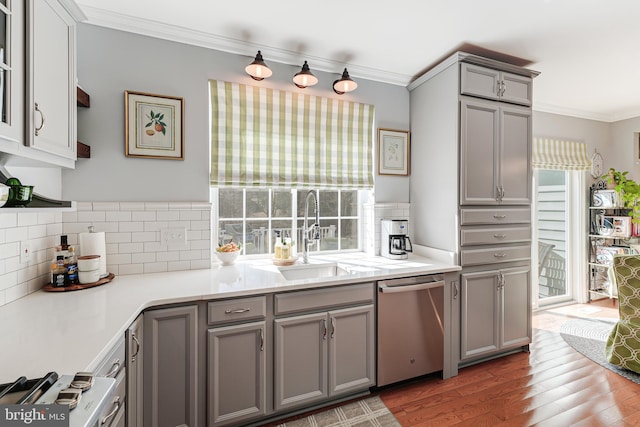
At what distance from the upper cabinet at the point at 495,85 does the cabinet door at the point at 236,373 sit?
8.00ft

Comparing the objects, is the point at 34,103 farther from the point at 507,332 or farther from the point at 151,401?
the point at 507,332

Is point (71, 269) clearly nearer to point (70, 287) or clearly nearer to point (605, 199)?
point (70, 287)

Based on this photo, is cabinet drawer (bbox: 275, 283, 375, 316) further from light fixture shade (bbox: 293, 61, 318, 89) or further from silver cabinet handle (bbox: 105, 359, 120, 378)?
light fixture shade (bbox: 293, 61, 318, 89)

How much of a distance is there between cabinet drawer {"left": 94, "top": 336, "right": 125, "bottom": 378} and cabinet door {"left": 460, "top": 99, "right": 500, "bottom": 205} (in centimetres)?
244

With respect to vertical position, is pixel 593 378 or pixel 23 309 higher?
pixel 23 309

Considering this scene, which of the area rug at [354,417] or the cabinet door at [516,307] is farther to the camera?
the cabinet door at [516,307]

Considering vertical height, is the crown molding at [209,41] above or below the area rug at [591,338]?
above

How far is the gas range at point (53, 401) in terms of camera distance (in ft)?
2.14

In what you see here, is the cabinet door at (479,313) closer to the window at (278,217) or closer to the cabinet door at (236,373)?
the window at (278,217)

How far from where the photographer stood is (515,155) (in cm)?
268

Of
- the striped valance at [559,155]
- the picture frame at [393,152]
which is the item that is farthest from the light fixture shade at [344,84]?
the striped valance at [559,155]

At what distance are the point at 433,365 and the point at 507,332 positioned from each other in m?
0.85

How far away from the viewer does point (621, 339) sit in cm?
249

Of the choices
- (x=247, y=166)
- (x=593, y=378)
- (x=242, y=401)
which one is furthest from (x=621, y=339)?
(x=247, y=166)
